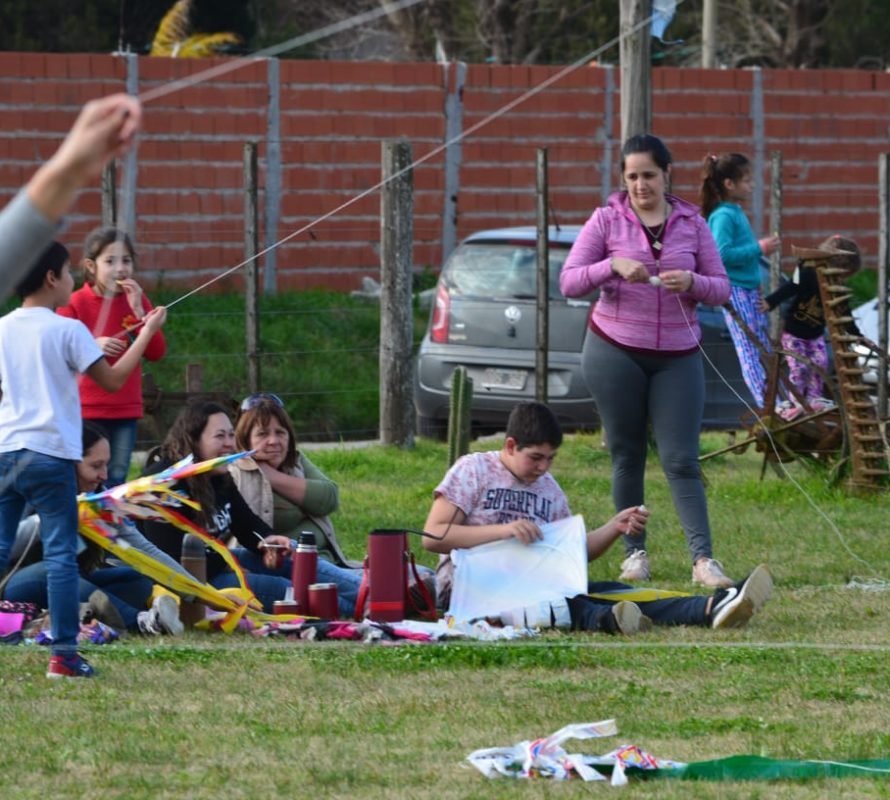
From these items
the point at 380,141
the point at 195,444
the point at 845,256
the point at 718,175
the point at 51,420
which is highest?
the point at 380,141

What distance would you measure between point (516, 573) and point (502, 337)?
6.23 metres

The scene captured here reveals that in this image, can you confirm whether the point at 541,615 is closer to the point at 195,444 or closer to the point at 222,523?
the point at 222,523

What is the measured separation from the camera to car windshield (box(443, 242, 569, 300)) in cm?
1322

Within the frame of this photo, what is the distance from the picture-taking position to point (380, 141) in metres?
19.0

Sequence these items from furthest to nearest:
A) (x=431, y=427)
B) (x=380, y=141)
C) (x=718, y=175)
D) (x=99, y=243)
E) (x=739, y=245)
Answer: (x=380, y=141) < (x=431, y=427) < (x=739, y=245) < (x=718, y=175) < (x=99, y=243)

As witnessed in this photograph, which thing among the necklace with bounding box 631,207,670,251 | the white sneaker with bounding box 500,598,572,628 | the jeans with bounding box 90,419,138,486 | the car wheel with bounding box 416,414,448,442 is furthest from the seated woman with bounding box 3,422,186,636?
the car wheel with bounding box 416,414,448,442

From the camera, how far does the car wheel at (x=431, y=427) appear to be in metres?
13.5

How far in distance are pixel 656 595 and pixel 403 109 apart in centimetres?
1282

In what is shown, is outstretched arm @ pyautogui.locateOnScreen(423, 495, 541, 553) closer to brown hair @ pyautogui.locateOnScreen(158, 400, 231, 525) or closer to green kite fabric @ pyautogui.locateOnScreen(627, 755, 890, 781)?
brown hair @ pyautogui.locateOnScreen(158, 400, 231, 525)

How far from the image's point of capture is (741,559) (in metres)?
8.66

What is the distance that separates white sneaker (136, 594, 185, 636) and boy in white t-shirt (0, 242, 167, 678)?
2.13 ft

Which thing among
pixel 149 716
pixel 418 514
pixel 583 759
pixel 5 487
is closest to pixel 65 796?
pixel 149 716

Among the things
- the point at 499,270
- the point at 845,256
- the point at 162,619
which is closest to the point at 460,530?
the point at 162,619

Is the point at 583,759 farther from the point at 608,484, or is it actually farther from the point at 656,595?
the point at 608,484
